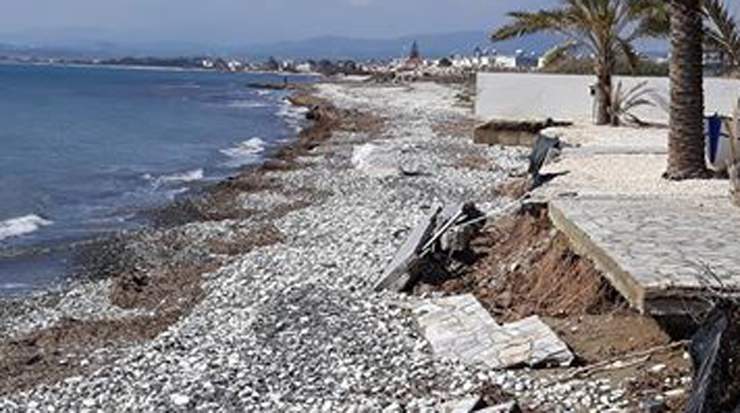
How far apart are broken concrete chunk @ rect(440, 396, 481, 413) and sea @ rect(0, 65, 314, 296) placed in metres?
9.65

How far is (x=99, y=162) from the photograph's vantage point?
3712 centimetres

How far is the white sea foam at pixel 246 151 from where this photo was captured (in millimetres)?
35750

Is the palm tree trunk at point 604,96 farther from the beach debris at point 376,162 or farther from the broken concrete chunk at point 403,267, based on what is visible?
the broken concrete chunk at point 403,267

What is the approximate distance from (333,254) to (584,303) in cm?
522

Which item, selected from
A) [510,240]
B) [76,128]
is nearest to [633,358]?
[510,240]

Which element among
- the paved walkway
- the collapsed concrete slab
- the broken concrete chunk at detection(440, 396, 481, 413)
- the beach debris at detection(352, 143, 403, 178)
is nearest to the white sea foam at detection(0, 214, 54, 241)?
the beach debris at detection(352, 143, 403, 178)

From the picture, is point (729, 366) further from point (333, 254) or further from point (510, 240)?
point (333, 254)

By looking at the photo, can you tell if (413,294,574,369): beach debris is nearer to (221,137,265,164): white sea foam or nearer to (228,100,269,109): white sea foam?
(221,137,265,164): white sea foam

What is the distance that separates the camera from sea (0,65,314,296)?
66.5 ft

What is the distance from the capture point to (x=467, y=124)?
3978 cm

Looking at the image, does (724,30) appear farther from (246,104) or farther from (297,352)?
(246,104)

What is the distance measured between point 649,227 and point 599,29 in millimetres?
18175

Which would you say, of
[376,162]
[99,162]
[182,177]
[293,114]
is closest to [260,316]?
[376,162]

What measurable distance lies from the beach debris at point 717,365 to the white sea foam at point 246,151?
29.0 meters
